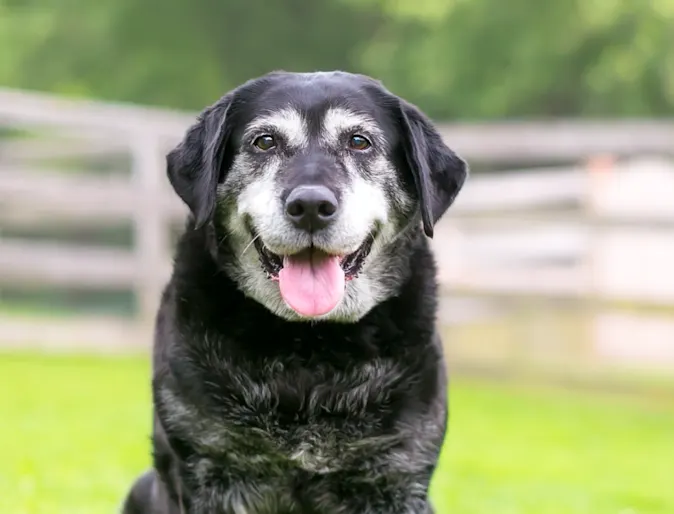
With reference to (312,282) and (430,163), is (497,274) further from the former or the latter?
(312,282)

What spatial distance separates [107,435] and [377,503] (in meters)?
3.52

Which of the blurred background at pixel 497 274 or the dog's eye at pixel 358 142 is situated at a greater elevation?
the blurred background at pixel 497 274

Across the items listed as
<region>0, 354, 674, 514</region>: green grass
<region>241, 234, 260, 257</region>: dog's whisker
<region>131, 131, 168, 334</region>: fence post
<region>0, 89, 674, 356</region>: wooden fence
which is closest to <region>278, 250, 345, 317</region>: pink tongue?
<region>241, 234, 260, 257</region>: dog's whisker

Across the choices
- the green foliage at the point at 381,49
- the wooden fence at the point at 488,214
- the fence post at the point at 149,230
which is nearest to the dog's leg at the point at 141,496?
the wooden fence at the point at 488,214

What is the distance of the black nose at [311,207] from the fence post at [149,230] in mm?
7117

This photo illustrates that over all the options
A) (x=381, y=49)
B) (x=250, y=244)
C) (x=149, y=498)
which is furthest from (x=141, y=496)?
(x=381, y=49)

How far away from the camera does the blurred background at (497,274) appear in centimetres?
613

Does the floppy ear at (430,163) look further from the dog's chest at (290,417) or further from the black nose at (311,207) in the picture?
the dog's chest at (290,417)

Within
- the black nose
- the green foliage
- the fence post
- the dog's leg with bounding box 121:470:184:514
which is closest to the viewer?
the black nose

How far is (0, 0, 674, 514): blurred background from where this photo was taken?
20.1ft

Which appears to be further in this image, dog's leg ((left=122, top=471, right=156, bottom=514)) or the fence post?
the fence post

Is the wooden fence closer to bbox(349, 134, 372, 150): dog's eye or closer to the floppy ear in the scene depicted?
the floppy ear

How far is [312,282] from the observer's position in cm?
340

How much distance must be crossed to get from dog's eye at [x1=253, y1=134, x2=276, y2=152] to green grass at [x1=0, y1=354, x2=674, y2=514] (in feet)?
6.24
